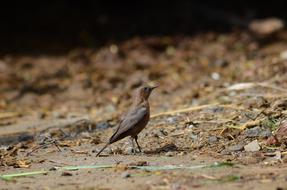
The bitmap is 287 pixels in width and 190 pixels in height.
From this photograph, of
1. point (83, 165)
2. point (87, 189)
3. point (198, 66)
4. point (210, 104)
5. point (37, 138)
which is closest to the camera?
Answer: point (87, 189)

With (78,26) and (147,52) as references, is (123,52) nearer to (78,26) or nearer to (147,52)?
(147,52)

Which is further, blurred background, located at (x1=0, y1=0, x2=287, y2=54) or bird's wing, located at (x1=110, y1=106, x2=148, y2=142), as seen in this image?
blurred background, located at (x1=0, y1=0, x2=287, y2=54)

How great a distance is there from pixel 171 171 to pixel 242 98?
3.78 meters

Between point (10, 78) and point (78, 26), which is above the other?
point (78, 26)

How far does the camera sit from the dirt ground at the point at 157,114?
24.0ft

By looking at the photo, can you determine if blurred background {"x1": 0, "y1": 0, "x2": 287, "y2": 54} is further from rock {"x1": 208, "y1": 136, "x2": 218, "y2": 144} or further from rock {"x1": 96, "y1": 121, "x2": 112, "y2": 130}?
rock {"x1": 208, "y1": 136, "x2": 218, "y2": 144}

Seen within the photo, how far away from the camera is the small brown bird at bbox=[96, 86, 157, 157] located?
843 cm

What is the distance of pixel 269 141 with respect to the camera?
8.30m

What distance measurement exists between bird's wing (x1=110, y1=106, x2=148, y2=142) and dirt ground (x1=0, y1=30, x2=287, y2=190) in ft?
0.85

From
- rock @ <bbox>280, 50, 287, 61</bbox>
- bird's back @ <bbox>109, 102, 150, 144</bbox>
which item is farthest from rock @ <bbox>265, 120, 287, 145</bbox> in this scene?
rock @ <bbox>280, 50, 287, 61</bbox>

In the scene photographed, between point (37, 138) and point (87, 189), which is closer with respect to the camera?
point (87, 189)

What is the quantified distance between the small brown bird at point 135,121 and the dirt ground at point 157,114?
0.22m

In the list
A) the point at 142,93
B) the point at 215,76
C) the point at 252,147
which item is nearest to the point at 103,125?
the point at 142,93

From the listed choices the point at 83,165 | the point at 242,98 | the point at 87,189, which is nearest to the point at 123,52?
the point at 242,98
